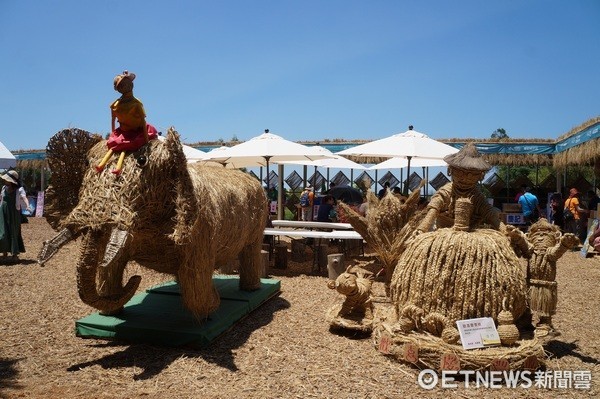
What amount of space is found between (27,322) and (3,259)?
468 cm

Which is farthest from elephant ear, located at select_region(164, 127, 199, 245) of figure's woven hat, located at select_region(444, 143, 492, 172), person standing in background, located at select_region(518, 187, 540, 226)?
person standing in background, located at select_region(518, 187, 540, 226)

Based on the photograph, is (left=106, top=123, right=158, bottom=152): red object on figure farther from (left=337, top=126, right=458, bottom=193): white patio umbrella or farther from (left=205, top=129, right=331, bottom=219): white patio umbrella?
(left=337, top=126, right=458, bottom=193): white patio umbrella

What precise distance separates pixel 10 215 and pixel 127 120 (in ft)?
21.2

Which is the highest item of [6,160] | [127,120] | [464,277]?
[6,160]

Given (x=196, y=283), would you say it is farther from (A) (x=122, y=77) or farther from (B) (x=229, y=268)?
(B) (x=229, y=268)

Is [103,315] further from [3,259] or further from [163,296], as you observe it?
[3,259]

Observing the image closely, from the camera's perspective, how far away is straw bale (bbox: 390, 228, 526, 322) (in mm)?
3803

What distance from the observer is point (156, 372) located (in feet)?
12.4

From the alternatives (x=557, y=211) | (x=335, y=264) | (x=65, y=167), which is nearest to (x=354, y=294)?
(x=335, y=264)

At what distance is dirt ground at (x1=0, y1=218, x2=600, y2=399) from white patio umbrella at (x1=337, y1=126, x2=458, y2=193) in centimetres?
395

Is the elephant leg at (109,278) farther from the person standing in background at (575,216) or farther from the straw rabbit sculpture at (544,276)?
the person standing in background at (575,216)

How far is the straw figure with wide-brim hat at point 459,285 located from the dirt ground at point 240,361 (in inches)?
12.3

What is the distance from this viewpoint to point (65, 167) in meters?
4.28

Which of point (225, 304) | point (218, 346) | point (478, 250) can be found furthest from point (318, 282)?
point (478, 250)
